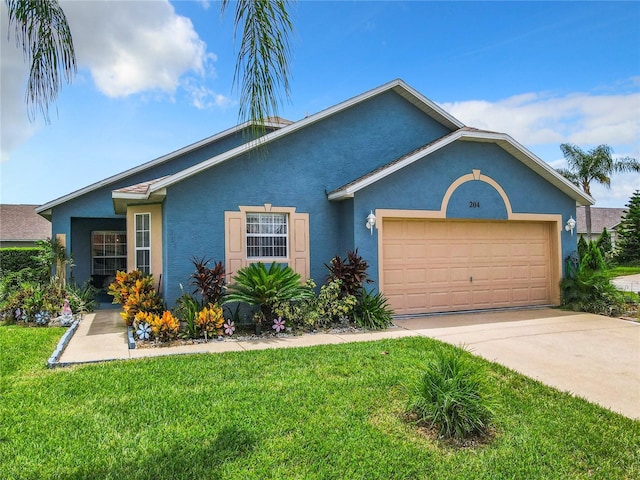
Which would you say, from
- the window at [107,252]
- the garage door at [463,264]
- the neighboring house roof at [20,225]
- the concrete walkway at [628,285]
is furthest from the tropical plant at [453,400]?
the neighboring house roof at [20,225]

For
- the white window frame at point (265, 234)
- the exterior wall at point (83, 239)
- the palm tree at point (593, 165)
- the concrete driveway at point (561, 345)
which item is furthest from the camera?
the palm tree at point (593, 165)

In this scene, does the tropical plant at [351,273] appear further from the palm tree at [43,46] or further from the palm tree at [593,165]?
the palm tree at [593,165]

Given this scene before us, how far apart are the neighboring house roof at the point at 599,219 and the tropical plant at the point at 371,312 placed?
3742 cm

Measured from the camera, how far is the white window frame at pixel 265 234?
1049 centimetres

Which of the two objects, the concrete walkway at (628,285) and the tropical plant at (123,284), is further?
the concrete walkway at (628,285)

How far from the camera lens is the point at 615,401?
17.0 ft

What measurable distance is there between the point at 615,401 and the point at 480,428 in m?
2.16

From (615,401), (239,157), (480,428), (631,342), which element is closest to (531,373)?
(615,401)

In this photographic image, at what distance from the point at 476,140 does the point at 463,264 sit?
11.0ft

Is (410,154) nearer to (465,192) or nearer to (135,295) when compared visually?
(465,192)

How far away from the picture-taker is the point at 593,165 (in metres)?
33.0

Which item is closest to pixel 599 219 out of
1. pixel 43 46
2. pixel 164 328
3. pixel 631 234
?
pixel 631 234

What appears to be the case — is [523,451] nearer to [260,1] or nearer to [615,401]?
[615,401]

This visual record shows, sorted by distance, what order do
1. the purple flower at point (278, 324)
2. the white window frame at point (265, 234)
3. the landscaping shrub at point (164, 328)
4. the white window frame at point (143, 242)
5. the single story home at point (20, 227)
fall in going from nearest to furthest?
the landscaping shrub at point (164, 328)
the purple flower at point (278, 324)
the white window frame at point (265, 234)
the white window frame at point (143, 242)
the single story home at point (20, 227)
